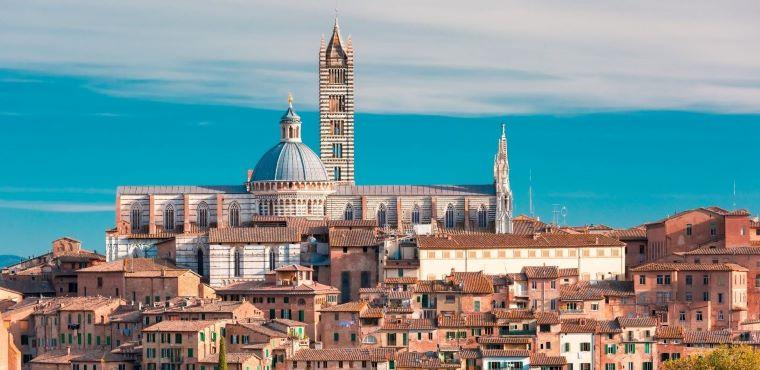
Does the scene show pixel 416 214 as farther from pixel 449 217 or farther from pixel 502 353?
pixel 502 353

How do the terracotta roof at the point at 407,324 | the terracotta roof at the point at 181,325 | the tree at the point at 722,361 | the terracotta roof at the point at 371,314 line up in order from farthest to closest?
the terracotta roof at the point at 371,314, the terracotta roof at the point at 407,324, the terracotta roof at the point at 181,325, the tree at the point at 722,361

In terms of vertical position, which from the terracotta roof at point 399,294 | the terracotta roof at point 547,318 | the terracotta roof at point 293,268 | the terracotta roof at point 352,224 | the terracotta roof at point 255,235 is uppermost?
the terracotta roof at point 352,224

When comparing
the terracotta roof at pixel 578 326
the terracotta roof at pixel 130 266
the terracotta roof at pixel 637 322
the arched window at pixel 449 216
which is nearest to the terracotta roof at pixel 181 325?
the terracotta roof at pixel 130 266

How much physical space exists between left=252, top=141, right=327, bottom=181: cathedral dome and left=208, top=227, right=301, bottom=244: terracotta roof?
6.45 metres

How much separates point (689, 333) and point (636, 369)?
3.80m

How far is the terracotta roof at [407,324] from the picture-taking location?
95000mm

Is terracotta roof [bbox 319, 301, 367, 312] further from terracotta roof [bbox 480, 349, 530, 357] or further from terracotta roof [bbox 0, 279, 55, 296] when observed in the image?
terracotta roof [bbox 0, 279, 55, 296]

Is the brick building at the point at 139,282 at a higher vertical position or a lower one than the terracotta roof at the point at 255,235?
lower

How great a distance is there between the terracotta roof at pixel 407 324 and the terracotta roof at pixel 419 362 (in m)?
2.85

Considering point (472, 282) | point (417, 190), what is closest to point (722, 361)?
point (472, 282)

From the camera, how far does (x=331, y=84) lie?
135125 millimetres

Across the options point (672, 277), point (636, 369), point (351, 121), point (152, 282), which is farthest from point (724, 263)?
point (351, 121)

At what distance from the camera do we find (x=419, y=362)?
90.8 meters

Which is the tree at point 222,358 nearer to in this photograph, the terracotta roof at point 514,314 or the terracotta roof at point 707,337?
the terracotta roof at point 514,314
